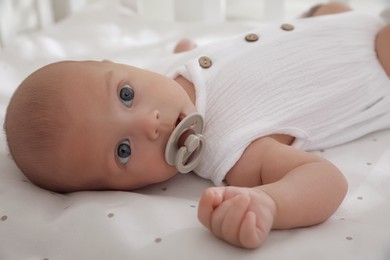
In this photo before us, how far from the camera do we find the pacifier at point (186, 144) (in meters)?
0.81

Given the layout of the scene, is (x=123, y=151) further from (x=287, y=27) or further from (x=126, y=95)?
(x=287, y=27)

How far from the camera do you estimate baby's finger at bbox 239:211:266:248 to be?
634 millimetres

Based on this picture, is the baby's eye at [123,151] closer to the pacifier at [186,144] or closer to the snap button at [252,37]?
the pacifier at [186,144]

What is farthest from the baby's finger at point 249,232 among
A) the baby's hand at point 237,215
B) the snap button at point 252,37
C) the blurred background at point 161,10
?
the blurred background at point 161,10

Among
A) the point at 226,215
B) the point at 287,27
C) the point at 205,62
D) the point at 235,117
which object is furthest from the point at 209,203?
the point at 287,27

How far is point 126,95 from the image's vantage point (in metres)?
0.81

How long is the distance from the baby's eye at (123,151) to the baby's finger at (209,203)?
18 cm

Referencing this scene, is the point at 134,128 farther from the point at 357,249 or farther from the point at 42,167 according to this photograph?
the point at 357,249

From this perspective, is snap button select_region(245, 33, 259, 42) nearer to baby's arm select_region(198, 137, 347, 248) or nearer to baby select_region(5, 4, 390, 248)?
baby select_region(5, 4, 390, 248)

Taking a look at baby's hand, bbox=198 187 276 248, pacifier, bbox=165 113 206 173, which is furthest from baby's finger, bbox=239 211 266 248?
pacifier, bbox=165 113 206 173

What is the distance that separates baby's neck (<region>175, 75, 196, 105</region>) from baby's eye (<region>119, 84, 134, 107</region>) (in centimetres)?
15

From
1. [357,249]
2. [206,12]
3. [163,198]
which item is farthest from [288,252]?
[206,12]

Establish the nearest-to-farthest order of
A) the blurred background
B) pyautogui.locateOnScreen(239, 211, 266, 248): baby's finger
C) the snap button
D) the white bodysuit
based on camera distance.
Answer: pyautogui.locateOnScreen(239, 211, 266, 248): baby's finger → the white bodysuit → the snap button → the blurred background

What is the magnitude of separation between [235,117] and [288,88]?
Answer: 0.38 ft
